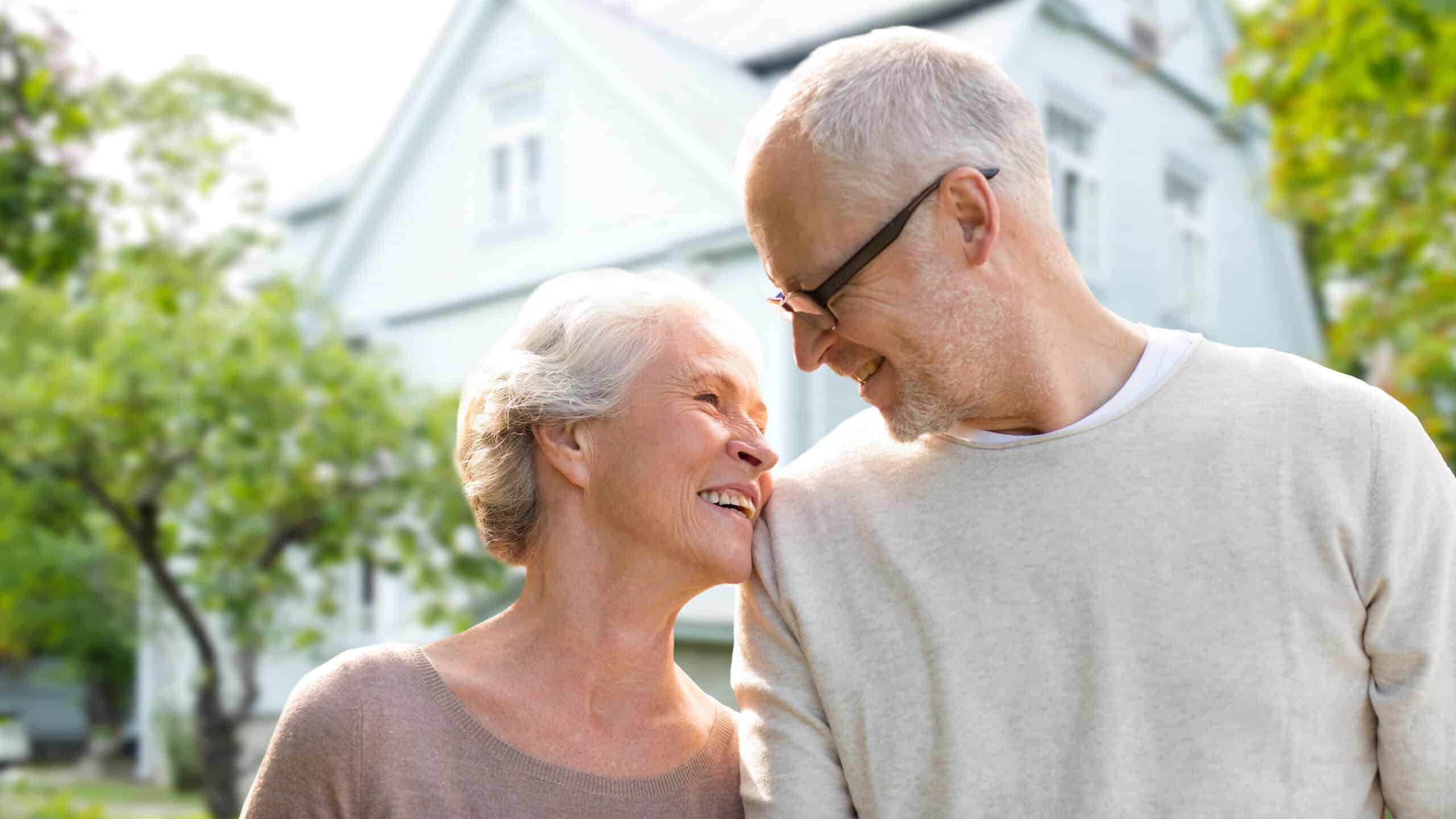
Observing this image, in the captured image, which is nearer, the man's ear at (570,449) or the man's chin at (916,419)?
the man's chin at (916,419)

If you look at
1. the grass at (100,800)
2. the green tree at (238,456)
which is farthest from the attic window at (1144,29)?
the grass at (100,800)

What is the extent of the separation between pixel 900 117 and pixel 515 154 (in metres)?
12.1

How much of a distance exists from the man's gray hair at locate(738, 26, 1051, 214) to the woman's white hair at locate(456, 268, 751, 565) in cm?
43

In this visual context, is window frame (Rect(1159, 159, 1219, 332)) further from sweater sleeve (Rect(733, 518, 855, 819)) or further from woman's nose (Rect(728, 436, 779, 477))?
sweater sleeve (Rect(733, 518, 855, 819))

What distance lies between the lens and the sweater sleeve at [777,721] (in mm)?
1942

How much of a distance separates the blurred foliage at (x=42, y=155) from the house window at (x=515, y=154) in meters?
7.17

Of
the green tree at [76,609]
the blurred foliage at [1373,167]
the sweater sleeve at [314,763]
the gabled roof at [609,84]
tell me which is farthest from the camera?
the green tree at [76,609]

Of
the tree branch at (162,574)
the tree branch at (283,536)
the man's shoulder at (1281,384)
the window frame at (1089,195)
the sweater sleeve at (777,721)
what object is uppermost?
the man's shoulder at (1281,384)

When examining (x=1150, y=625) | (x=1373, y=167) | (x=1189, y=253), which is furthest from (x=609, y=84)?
(x=1150, y=625)

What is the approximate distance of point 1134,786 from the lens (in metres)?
1.79

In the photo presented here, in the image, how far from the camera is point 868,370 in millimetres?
1999

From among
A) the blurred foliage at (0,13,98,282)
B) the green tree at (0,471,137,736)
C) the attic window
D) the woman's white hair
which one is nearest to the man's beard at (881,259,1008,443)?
the woman's white hair

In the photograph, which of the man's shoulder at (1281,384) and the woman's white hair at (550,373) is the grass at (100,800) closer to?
the woman's white hair at (550,373)

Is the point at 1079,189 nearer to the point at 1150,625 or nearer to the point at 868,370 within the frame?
the point at 868,370
